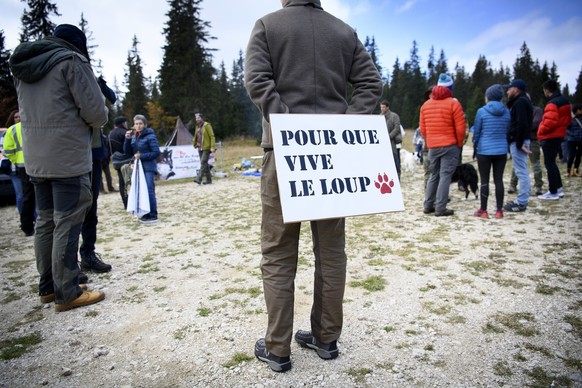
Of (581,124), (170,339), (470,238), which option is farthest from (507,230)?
(581,124)

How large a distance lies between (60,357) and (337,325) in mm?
1979

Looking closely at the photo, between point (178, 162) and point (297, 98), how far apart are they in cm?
1177

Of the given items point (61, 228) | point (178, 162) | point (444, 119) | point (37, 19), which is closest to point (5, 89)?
point (37, 19)

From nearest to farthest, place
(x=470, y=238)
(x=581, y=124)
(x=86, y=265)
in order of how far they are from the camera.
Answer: (x=86, y=265), (x=470, y=238), (x=581, y=124)

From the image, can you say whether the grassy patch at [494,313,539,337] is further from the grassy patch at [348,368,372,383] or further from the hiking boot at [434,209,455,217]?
the hiking boot at [434,209,455,217]

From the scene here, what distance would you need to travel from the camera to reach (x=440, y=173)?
6.12 metres

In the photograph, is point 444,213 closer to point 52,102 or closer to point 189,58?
point 52,102

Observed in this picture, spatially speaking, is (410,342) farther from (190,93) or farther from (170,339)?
(190,93)

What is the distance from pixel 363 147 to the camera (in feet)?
7.02

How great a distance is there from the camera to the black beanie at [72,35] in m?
3.15

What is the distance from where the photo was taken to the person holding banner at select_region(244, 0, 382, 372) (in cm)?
204

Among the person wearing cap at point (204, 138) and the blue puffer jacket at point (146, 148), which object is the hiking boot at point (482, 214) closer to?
the blue puffer jacket at point (146, 148)

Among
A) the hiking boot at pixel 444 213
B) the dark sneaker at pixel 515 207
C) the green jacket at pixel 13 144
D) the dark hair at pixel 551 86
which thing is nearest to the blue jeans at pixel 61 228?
the green jacket at pixel 13 144

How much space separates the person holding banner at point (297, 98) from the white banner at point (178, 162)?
11495mm
